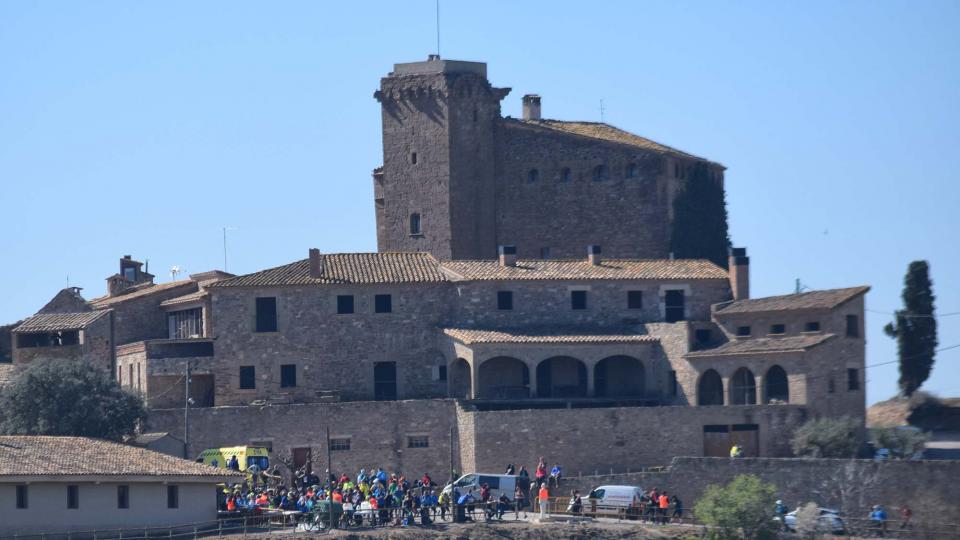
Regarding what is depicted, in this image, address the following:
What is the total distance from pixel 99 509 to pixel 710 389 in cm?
2525

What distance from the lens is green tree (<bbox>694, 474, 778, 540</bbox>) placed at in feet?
228

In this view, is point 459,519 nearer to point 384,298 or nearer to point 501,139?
point 384,298

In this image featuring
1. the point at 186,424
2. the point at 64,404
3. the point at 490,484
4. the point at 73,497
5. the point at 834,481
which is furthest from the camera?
the point at 186,424

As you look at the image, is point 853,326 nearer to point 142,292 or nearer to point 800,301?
point 800,301

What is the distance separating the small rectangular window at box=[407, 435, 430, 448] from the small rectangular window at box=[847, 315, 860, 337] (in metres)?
15.6

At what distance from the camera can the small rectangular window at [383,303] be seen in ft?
277

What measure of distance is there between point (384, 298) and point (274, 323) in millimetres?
4257

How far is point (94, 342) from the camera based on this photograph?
86938 mm

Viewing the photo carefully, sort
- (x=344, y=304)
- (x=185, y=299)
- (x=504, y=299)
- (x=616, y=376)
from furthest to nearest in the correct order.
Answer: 1. (x=185, y=299)
2. (x=616, y=376)
3. (x=504, y=299)
4. (x=344, y=304)

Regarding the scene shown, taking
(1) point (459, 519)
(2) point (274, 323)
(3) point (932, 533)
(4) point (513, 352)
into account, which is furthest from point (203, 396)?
(3) point (932, 533)

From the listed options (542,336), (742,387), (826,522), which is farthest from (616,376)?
(826,522)

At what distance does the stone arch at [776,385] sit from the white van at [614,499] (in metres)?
9.39

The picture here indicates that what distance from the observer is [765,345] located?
8019 cm

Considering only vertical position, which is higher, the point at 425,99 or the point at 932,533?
the point at 425,99
